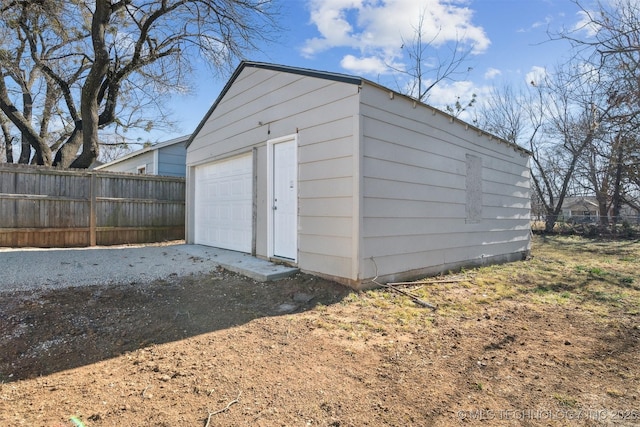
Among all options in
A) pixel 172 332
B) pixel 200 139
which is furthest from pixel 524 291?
pixel 200 139

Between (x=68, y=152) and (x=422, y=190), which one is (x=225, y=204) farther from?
(x=68, y=152)

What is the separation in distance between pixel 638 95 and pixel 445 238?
Answer: 14.0 feet

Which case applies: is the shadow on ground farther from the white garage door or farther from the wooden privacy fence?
the wooden privacy fence

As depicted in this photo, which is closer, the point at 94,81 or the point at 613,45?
the point at 613,45

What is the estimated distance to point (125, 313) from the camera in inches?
143

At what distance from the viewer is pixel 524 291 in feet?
17.3

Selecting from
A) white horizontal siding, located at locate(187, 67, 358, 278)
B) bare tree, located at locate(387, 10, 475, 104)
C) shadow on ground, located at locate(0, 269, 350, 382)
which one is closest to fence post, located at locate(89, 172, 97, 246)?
white horizontal siding, located at locate(187, 67, 358, 278)

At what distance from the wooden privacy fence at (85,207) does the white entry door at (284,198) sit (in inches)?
197

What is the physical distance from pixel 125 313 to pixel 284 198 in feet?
9.37

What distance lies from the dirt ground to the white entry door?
1266 millimetres

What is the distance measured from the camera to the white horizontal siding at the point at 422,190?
473cm

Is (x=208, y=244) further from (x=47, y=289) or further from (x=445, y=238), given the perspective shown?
(x=445, y=238)

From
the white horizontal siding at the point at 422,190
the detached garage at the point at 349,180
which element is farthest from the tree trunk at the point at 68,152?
the white horizontal siding at the point at 422,190

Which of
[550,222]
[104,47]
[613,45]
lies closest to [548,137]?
[550,222]
